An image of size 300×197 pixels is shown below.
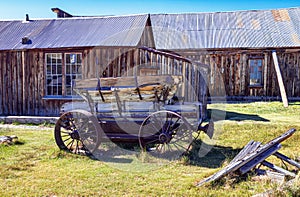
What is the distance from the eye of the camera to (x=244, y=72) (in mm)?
15641

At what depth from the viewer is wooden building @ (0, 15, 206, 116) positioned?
10633 millimetres

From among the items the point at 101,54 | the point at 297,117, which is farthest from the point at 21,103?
the point at 297,117

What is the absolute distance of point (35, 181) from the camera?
15.4 feet

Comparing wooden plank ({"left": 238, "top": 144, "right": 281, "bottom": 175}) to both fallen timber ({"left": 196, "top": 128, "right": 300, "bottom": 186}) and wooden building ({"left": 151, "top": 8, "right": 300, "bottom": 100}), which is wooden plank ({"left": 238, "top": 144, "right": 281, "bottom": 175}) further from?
wooden building ({"left": 151, "top": 8, "right": 300, "bottom": 100})

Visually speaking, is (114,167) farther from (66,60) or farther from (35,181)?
(66,60)

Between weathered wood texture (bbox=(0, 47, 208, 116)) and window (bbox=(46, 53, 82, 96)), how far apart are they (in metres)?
0.16

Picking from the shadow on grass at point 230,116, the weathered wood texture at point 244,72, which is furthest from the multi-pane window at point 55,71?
the weathered wood texture at point 244,72

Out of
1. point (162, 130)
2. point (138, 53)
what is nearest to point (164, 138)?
point (162, 130)

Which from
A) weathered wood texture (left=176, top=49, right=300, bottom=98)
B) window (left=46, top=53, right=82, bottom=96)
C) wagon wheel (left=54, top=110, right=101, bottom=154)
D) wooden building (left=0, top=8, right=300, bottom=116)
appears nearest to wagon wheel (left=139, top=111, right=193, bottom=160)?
wagon wheel (left=54, top=110, right=101, bottom=154)

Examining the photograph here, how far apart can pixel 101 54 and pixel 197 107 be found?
5.44 m

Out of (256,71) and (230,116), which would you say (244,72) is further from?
(230,116)

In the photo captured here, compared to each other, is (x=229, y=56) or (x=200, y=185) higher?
(x=229, y=56)

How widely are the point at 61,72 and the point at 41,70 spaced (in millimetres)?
732

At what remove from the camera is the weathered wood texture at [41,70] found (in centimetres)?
1062
